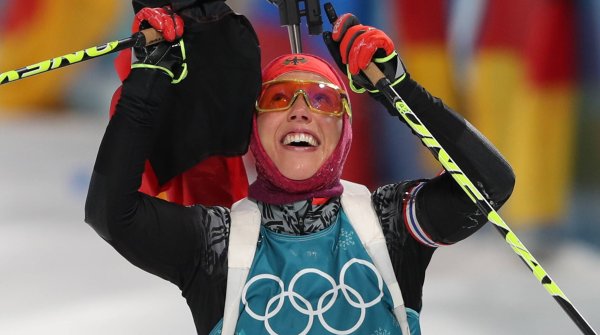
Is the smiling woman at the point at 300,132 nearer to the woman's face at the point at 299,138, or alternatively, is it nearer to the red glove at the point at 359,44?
the woman's face at the point at 299,138

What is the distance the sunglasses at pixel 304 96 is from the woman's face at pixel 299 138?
1 centimetres

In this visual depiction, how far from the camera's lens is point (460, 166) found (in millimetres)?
2025

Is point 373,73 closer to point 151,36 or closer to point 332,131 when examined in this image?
point 332,131

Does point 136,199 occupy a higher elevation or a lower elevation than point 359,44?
lower

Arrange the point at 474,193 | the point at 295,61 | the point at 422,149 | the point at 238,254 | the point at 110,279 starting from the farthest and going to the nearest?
the point at 422,149, the point at 110,279, the point at 295,61, the point at 238,254, the point at 474,193

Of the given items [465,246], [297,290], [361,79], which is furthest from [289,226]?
[465,246]

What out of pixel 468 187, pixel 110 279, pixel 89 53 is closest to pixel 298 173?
pixel 468 187

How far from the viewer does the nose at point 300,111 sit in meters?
2.13

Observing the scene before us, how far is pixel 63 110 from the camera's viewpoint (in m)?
4.26

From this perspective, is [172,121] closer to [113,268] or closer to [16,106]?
[113,268]

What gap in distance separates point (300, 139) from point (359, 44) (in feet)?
0.82

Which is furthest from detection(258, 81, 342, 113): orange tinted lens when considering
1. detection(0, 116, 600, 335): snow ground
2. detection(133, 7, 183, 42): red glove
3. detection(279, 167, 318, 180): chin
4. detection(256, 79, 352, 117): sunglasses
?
detection(0, 116, 600, 335): snow ground

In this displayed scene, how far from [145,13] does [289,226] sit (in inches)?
21.8

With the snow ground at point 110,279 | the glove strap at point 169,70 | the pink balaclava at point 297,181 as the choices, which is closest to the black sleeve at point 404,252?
the pink balaclava at point 297,181
